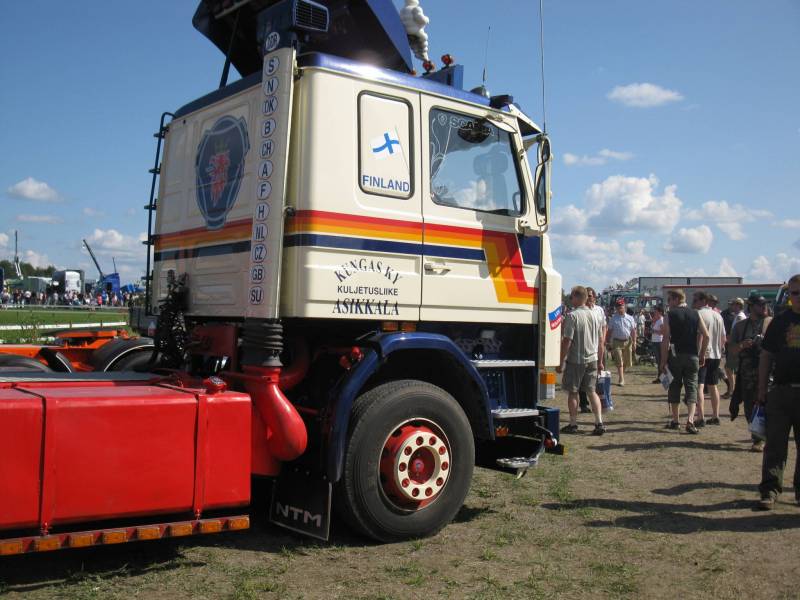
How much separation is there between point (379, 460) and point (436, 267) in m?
1.42

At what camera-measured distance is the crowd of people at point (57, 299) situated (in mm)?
55088

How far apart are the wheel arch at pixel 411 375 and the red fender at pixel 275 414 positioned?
23 centimetres

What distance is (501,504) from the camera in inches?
242

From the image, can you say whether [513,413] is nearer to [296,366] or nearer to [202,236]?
[296,366]

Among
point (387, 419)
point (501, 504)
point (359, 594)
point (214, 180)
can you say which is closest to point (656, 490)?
point (501, 504)

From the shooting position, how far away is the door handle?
514cm

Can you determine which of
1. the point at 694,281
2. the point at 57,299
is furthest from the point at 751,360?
the point at 57,299

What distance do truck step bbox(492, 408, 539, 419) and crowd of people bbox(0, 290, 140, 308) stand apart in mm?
49510

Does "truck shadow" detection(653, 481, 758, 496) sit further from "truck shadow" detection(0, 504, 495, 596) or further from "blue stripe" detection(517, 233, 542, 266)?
"truck shadow" detection(0, 504, 495, 596)

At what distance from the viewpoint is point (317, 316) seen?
4.60 meters

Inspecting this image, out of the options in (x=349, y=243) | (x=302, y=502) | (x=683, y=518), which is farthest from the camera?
(x=683, y=518)

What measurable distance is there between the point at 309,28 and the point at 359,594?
356 centimetres

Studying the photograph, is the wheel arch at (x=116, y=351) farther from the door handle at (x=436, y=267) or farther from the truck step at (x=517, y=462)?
the truck step at (x=517, y=462)

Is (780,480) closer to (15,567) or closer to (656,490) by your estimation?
(656,490)
